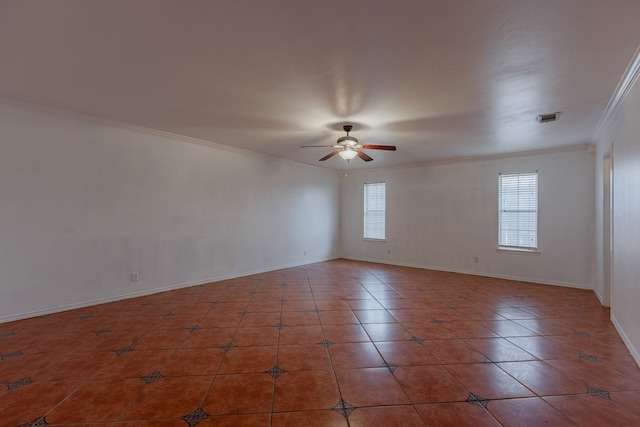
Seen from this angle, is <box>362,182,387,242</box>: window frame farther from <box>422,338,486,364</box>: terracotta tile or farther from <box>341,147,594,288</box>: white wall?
<box>422,338,486,364</box>: terracotta tile

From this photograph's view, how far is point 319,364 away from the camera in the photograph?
249cm

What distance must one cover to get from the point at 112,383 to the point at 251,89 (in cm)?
284

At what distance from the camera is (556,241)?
5.41 metres

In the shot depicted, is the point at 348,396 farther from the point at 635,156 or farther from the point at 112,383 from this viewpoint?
the point at 635,156

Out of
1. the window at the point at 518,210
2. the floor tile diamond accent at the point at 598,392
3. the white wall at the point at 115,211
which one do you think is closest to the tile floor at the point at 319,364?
A: the floor tile diamond accent at the point at 598,392

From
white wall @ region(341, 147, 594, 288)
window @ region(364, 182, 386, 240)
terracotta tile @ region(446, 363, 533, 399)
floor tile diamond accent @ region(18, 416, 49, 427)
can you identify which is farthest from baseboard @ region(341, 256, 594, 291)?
floor tile diamond accent @ region(18, 416, 49, 427)

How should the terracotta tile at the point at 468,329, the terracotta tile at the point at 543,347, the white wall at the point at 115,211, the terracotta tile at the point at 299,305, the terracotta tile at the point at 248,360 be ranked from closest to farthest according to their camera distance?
1. the terracotta tile at the point at 248,360
2. the terracotta tile at the point at 543,347
3. the terracotta tile at the point at 468,329
4. the white wall at the point at 115,211
5. the terracotta tile at the point at 299,305

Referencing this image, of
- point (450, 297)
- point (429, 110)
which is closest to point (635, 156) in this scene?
point (429, 110)

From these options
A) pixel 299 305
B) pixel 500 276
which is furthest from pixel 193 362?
pixel 500 276

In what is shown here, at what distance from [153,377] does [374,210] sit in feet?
21.4

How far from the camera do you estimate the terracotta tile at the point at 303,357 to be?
96.3 inches

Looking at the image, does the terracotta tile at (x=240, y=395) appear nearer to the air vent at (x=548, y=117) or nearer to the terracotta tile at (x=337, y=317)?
the terracotta tile at (x=337, y=317)

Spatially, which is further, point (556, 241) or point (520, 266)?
point (520, 266)

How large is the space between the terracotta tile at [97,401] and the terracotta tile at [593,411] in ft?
9.51
